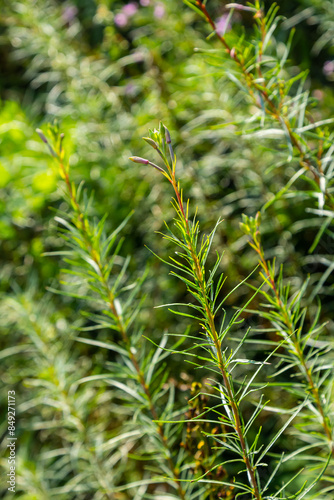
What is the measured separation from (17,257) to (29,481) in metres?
1.02

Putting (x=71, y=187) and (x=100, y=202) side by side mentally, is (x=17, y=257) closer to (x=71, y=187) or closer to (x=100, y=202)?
(x=100, y=202)

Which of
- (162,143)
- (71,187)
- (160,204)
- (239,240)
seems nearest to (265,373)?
(239,240)

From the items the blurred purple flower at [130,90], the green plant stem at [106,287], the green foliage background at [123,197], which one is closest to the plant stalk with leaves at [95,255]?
→ the green plant stem at [106,287]

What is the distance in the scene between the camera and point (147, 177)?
1822 millimetres

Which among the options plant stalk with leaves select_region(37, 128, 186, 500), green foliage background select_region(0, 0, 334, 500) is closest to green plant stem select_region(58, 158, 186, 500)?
plant stalk with leaves select_region(37, 128, 186, 500)

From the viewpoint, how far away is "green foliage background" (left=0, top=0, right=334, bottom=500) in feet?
5.00

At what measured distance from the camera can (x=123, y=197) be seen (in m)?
1.91

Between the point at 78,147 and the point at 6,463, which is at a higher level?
the point at 78,147

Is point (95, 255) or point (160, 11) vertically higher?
point (160, 11)

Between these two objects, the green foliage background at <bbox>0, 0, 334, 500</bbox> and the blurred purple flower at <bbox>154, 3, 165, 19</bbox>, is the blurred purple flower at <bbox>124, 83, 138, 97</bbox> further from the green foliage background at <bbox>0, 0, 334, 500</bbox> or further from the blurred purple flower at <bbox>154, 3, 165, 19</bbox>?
the blurred purple flower at <bbox>154, 3, 165, 19</bbox>

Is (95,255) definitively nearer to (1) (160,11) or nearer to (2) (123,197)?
(2) (123,197)

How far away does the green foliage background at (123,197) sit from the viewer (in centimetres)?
152

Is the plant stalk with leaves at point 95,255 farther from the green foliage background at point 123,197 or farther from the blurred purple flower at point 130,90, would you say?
the blurred purple flower at point 130,90

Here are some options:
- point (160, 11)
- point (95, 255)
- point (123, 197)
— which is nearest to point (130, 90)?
point (160, 11)
